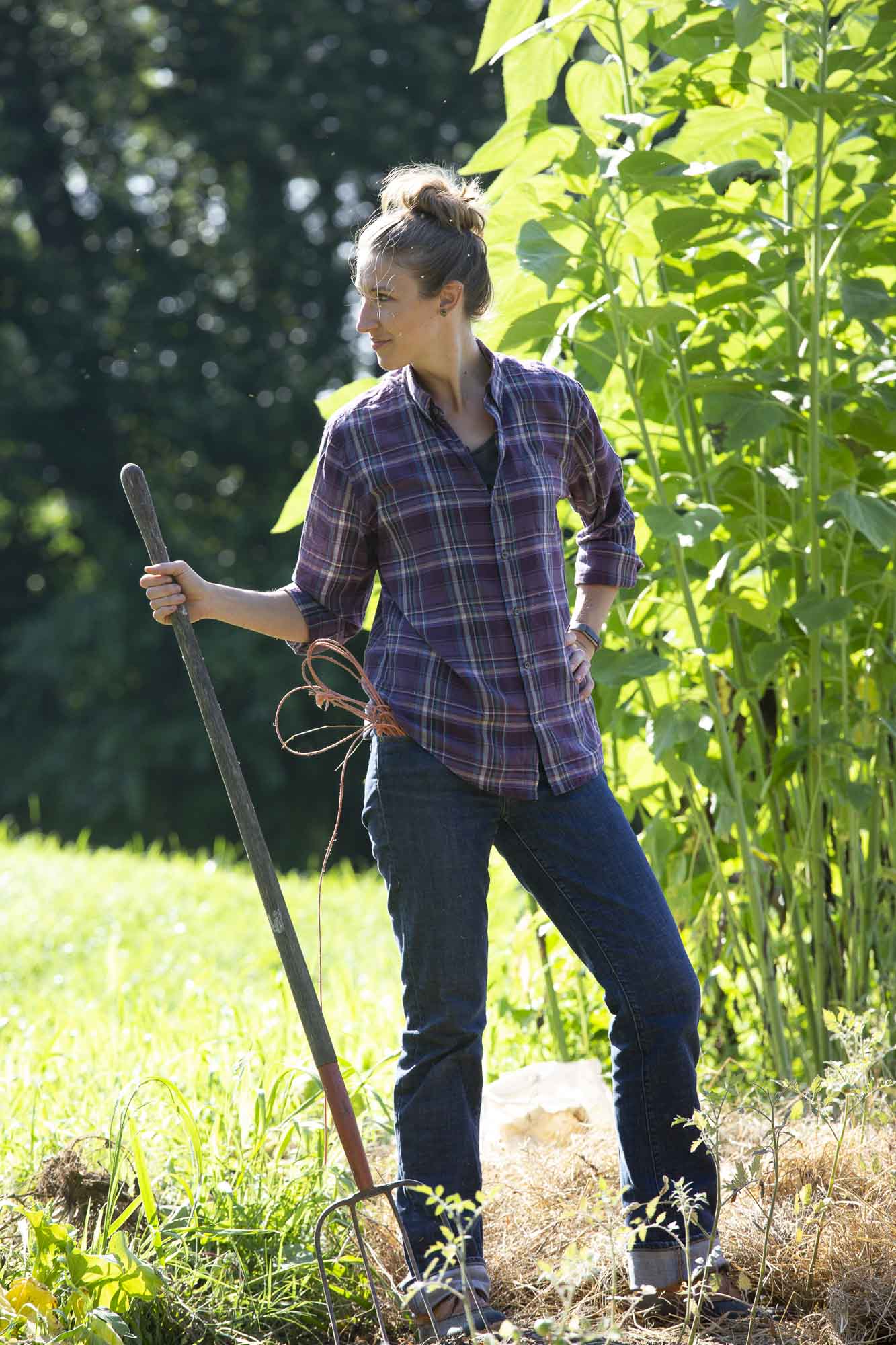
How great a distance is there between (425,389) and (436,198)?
261 millimetres

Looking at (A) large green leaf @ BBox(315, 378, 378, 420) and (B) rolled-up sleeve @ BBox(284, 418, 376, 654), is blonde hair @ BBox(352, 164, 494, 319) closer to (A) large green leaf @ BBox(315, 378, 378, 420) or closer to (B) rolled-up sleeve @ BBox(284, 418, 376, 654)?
(B) rolled-up sleeve @ BBox(284, 418, 376, 654)

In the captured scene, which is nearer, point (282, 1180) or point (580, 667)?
point (580, 667)

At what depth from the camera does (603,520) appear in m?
2.18

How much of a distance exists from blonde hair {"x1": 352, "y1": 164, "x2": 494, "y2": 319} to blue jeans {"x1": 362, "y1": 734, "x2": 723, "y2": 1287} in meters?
0.64

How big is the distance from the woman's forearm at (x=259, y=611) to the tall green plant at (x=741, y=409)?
2.19 feet

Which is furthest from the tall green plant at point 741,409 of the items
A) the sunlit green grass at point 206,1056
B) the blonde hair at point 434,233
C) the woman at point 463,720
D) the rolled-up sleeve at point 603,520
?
the sunlit green grass at point 206,1056

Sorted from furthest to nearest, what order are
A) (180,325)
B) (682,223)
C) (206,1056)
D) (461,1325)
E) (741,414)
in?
1. (180,325)
2. (206,1056)
3. (741,414)
4. (682,223)
5. (461,1325)

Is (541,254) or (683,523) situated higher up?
(541,254)

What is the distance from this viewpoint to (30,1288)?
174 cm

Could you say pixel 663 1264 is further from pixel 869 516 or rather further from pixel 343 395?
pixel 343 395

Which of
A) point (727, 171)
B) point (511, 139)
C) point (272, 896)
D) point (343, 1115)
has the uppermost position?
point (511, 139)

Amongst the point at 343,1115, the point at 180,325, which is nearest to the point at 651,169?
the point at 343,1115

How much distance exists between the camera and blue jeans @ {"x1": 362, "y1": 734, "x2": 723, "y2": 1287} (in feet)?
5.96

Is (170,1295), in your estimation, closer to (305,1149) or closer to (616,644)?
(305,1149)
